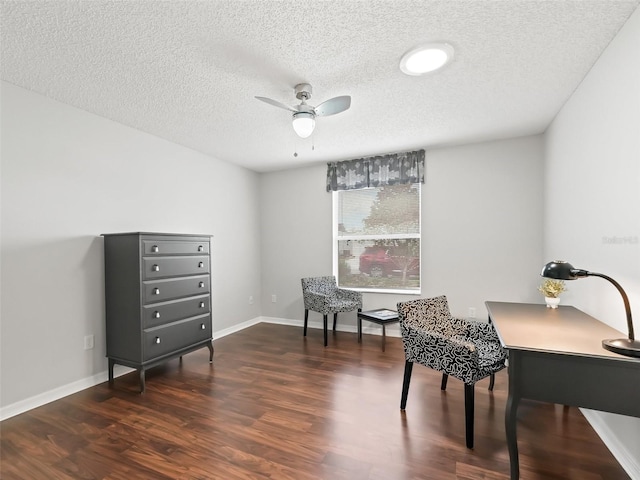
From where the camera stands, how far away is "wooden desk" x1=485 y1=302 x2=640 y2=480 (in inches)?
54.2

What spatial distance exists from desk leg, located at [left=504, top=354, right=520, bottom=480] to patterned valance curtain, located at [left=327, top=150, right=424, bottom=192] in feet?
9.91

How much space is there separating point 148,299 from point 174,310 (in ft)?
1.03

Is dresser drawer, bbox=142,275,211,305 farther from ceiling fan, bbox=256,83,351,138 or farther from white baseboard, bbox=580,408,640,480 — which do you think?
white baseboard, bbox=580,408,640,480

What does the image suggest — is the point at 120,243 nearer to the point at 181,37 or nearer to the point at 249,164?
the point at 181,37

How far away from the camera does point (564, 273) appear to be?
1630mm

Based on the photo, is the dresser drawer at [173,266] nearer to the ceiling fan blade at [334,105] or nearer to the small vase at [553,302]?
the ceiling fan blade at [334,105]

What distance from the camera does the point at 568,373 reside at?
1.46 meters

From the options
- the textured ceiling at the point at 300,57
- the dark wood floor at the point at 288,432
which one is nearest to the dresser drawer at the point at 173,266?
the dark wood floor at the point at 288,432

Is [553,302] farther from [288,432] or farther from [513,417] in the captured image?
[288,432]

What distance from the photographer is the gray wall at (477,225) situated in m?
3.71

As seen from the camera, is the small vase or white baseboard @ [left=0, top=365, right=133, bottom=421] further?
the small vase

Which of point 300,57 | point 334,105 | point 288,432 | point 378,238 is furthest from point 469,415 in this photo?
point 378,238

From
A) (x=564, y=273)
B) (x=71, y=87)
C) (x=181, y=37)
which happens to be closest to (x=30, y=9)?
(x=181, y=37)

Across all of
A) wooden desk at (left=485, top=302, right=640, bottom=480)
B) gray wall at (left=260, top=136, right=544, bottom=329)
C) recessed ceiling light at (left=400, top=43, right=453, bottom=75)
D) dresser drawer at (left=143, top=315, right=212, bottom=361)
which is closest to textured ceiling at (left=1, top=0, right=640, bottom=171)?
recessed ceiling light at (left=400, top=43, right=453, bottom=75)
